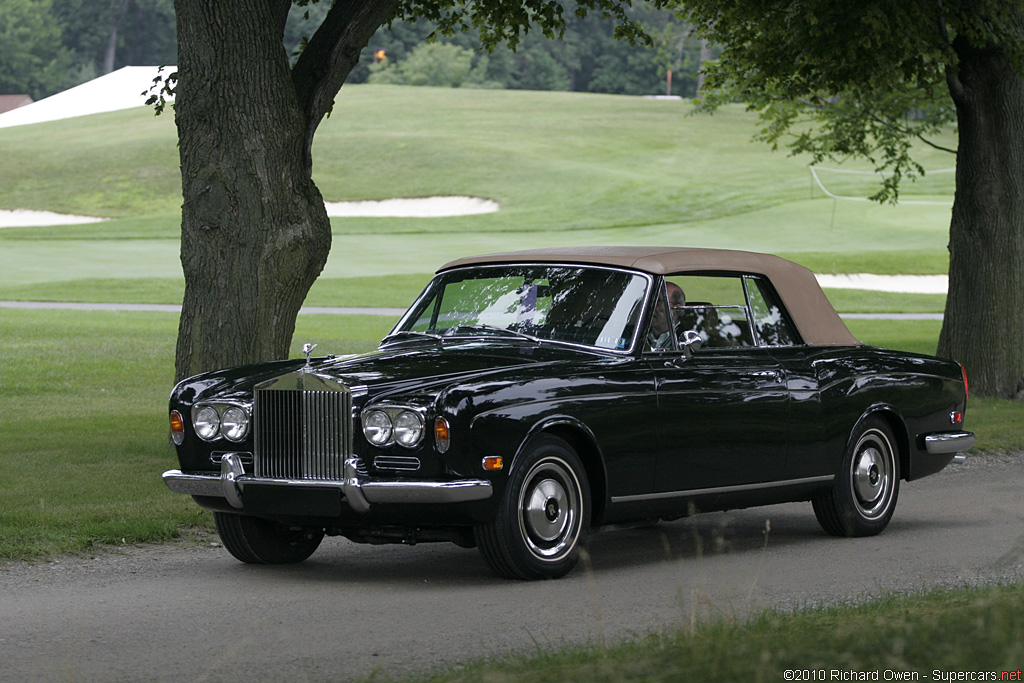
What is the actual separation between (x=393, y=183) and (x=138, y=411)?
47.7 m

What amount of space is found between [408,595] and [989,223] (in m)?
11.9

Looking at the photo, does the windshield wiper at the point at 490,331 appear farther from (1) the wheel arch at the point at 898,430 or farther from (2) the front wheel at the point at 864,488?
(1) the wheel arch at the point at 898,430

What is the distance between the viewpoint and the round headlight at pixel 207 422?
703cm

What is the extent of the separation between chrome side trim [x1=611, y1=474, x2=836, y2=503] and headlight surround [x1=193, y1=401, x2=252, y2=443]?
6.32 feet

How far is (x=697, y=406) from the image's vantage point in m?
7.55

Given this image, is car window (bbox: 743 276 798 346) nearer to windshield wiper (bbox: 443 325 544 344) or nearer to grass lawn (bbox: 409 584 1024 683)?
windshield wiper (bbox: 443 325 544 344)

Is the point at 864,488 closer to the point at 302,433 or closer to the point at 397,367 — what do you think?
the point at 397,367

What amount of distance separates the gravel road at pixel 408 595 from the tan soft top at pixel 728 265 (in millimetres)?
1341

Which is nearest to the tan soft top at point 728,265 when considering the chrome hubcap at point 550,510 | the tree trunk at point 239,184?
the chrome hubcap at point 550,510

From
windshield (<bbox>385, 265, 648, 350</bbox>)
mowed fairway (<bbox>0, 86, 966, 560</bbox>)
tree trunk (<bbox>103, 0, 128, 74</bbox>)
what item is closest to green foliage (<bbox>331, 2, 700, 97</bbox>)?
tree trunk (<bbox>103, 0, 128, 74</bbox>)

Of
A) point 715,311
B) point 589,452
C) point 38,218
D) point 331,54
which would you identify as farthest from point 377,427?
point 38,218

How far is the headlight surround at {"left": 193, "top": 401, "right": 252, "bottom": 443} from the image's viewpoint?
6938 millimetres

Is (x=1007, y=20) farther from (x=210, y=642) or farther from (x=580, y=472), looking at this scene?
(x=210, y=642)

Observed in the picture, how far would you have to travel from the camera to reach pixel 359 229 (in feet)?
166
